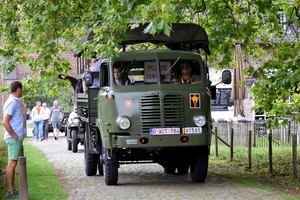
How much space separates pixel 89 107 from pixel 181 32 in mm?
2548

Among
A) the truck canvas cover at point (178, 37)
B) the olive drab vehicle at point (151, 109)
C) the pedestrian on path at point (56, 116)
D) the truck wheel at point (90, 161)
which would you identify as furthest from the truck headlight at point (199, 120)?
the pedestrian on path at point (56, 116)

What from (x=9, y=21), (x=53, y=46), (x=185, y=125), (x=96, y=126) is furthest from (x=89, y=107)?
(x=9, y=21)

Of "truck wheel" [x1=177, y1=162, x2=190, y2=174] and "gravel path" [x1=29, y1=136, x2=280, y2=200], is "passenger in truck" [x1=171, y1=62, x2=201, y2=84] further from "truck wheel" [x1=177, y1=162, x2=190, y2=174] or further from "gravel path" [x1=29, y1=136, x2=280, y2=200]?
"truck wheel" [x1=177, y1=162, x2=190, y2=174]

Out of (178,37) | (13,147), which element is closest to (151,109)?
(178,37)

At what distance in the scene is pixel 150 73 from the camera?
37.4 ft

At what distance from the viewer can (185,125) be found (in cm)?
1105

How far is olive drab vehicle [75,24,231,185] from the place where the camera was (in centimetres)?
1091

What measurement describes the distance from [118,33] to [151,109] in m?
1.63

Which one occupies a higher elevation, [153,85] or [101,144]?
[153,85]

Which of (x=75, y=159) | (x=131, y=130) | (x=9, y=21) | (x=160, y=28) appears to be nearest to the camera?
(x=160, y=28)

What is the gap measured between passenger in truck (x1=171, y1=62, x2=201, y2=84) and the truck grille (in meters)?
0.53

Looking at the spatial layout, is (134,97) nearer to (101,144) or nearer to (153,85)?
(153,85)

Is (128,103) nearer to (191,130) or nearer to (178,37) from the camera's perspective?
(191,130)

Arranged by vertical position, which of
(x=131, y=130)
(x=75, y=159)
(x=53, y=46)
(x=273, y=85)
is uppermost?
(x=53, y=46)
